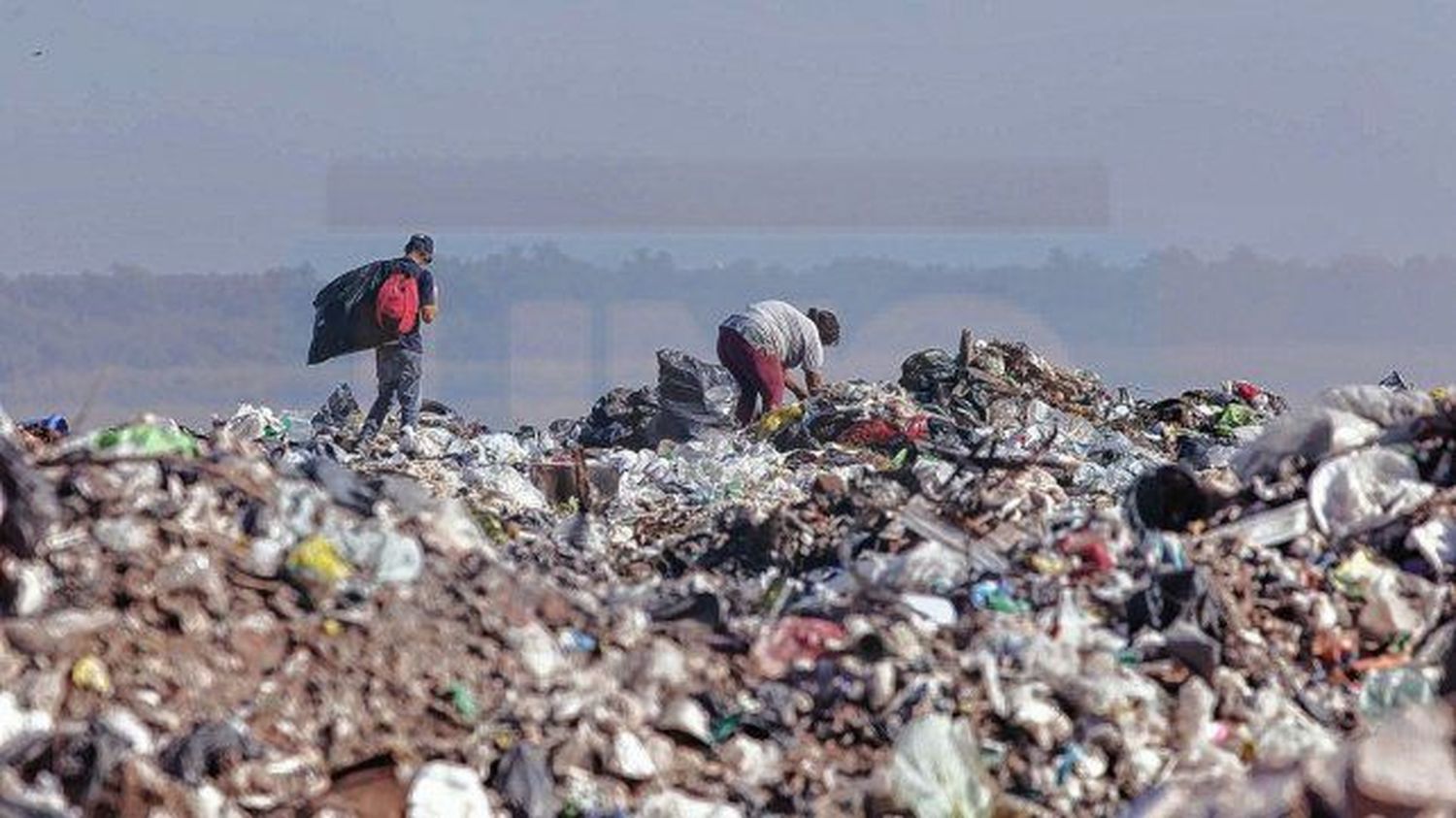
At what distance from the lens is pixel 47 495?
604 centimetres

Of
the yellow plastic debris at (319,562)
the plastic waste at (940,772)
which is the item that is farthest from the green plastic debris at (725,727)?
the yellow plastic debris at (319,562)

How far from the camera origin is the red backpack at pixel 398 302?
12.7 meters

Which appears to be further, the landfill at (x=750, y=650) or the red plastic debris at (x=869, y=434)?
the red plastic debris at (x=869, y=434)

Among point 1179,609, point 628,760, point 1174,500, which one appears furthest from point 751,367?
point 628,760

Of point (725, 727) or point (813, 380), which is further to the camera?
point (813, 380)

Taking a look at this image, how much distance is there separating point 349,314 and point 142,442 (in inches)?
247

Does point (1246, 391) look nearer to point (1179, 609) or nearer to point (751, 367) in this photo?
point (751, 367)

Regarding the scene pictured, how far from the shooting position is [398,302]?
500 inches

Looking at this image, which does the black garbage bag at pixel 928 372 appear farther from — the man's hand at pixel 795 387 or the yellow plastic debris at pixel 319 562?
the yellow plastic debris at pixel 319 562

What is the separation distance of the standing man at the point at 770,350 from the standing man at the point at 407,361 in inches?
69.8

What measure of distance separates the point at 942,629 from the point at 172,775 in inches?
85.6

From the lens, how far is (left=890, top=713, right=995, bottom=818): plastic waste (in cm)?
568

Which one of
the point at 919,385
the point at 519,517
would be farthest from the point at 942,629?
the point at 919,385

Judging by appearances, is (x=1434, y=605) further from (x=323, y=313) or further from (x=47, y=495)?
(x=323, y=313)
